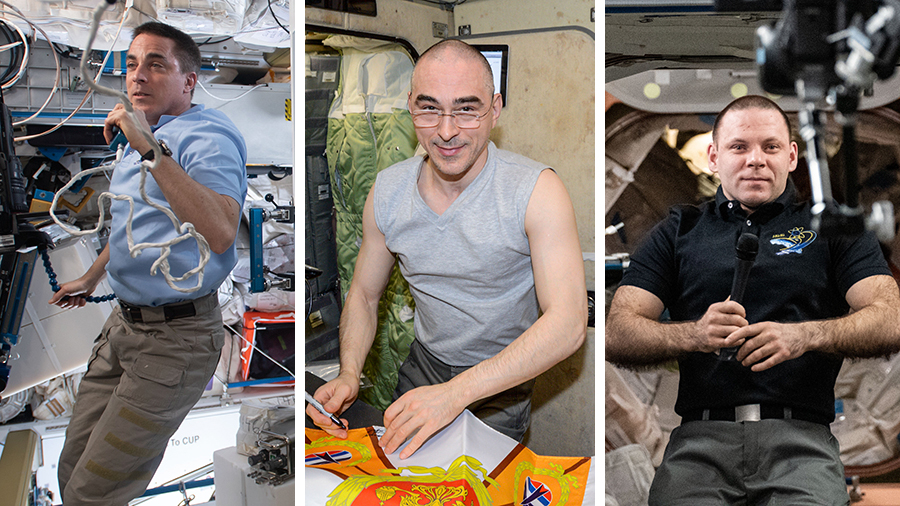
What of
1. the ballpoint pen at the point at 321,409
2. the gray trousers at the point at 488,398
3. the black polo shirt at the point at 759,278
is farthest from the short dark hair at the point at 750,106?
the ballpoint pen at the point at 321,409

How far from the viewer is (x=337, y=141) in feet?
5.68

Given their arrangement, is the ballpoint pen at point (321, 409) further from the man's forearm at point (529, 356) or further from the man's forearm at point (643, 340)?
the man's forearm at point (643, 340)

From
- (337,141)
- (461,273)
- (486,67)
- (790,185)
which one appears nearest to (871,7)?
(790,185)

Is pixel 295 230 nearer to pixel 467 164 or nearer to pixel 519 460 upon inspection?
pixel 467 164

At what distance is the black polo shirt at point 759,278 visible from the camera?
1.25 m

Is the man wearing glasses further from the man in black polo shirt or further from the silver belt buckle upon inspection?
the silver belt buckle

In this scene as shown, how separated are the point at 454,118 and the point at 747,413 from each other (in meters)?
0.91

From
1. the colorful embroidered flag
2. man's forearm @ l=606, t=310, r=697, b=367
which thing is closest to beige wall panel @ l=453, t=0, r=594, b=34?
man's forearm @ l=606, t=310, r=697, b=367

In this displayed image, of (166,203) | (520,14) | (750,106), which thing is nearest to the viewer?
(166,203)

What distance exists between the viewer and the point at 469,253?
4.61 feet

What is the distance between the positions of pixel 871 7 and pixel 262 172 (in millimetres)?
1289

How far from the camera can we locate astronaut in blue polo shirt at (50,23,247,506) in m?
1.13

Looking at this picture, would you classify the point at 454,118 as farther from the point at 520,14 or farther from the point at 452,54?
the point at 520,14

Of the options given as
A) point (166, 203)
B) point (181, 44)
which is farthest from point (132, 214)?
point (181, 44)
